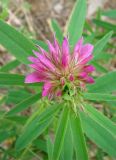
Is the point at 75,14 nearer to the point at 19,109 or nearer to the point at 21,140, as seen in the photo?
the point at 19,109

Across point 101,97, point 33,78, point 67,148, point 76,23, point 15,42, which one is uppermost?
point 76,23

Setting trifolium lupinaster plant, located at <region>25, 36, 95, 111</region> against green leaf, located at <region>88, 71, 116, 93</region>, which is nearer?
trifolium lupinaster plant, located at <region>25, 36, 95, 111</region>

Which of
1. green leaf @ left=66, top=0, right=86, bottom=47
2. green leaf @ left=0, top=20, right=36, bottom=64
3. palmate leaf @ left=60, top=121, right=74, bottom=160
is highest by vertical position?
green leaf @ left=66, top=0, right=86, bottom=47

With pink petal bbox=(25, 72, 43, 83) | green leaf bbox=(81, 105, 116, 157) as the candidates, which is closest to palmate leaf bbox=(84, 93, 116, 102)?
green leaf bbox=(81, 105, 116, 157)

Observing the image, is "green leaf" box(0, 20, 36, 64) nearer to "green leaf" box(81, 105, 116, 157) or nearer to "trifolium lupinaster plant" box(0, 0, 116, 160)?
"trifolium lupinaster plant" box(0, 0, 116, 160)

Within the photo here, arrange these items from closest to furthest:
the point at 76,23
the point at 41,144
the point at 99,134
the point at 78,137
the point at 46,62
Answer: the point at 46,62 < the point at 78,137 < the point at 99,134 < the point at 76,23 < the point at 41,144

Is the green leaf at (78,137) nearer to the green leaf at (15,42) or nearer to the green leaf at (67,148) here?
the green leaf at (67,148)

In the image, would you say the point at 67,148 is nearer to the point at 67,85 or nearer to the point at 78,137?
the point at 78,137

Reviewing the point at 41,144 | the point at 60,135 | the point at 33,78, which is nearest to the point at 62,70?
the point at 33,78
